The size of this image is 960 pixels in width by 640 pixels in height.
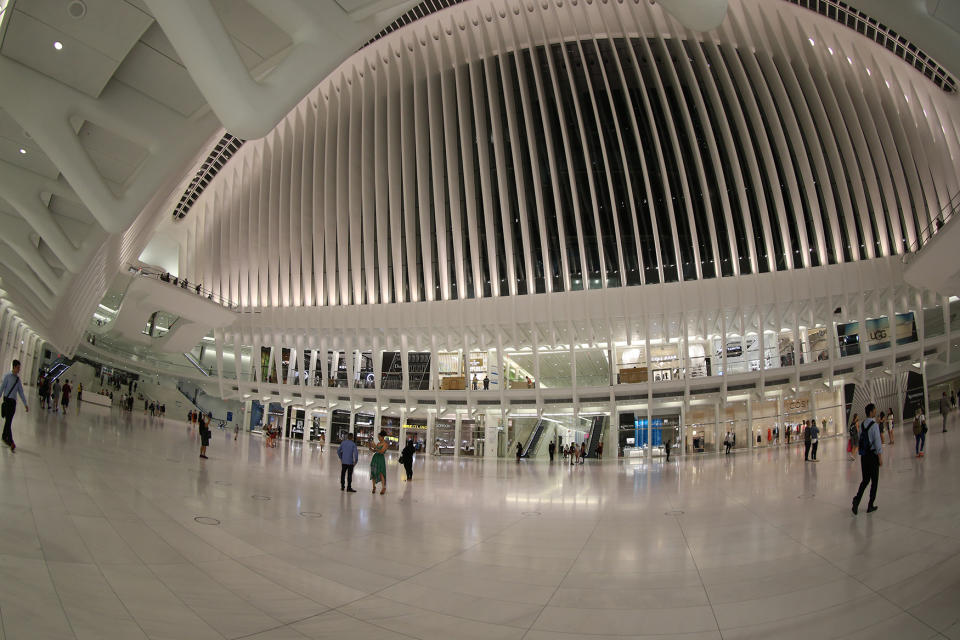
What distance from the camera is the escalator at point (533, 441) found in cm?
3041

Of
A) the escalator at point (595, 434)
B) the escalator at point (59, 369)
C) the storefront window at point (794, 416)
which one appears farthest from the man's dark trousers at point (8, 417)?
the escalator at point (59, 369)

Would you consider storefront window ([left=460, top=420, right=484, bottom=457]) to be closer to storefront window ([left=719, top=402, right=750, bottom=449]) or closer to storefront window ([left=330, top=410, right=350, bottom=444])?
storefront window ([left=330, top=410, right=350, bottom=444])

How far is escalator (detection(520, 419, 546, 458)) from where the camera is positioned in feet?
99.8

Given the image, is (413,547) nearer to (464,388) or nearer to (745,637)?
(745,637)

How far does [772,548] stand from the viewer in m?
5.42

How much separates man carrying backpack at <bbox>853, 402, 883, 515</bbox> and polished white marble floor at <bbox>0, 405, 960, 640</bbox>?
1.00 ft

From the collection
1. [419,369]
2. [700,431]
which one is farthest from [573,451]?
[419,369]

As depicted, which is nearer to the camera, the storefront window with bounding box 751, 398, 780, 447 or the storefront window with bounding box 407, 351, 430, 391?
the storefront window with bounding box 751, 398, 780, 447

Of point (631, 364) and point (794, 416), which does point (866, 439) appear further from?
point (631, 364)

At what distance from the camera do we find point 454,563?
5.39 m

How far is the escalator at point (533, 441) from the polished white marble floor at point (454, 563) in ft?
70.7

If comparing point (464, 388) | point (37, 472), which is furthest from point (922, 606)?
point (464, 388)

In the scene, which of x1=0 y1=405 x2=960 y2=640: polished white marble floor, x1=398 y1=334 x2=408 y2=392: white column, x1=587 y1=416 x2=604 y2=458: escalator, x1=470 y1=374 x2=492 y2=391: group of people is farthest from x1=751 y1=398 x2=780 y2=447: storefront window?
x1=0 y1=405 x2=960 y2=640: polished white marble floor

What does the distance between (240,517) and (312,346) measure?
29.4 meters
